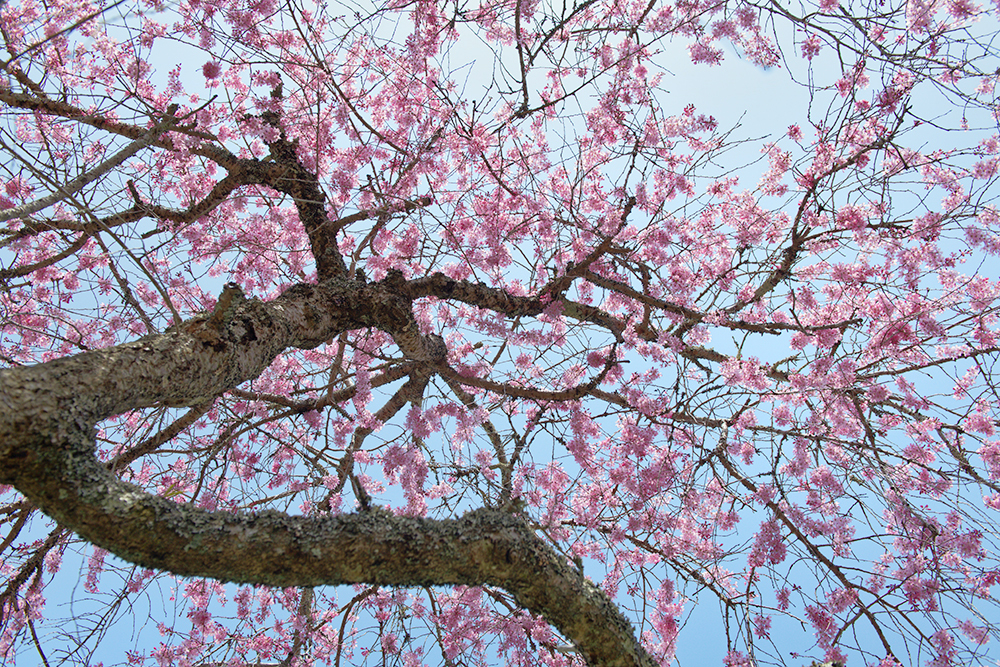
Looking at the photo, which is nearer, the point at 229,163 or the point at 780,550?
the point at 780,550

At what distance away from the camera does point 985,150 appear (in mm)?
3445

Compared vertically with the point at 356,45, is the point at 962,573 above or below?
below

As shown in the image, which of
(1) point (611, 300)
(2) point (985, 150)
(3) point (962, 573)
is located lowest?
(3) point (962, 573)

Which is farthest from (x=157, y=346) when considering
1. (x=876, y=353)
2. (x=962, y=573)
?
(x=962, y=573)

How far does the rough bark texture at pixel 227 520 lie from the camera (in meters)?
1.51

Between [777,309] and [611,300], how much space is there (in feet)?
3.89

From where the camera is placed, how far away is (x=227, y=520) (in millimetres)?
1742

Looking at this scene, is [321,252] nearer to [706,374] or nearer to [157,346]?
[157,346]

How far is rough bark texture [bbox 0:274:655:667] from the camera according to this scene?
151 centimetres

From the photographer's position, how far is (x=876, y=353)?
3.58 meters

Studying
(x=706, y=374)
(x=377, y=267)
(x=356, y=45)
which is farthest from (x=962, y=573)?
(x=356, y=45)

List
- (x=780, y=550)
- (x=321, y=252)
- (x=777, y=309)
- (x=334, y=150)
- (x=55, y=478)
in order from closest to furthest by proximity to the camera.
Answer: (x=55, y=478) → (x=780, y=550) → (x=321, y=252) → (x=777, y=309) → (x=334, y=150)

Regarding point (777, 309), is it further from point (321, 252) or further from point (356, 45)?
point (356, 45)

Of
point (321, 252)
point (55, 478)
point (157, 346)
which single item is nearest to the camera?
point (55, 478)
